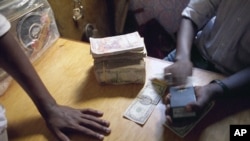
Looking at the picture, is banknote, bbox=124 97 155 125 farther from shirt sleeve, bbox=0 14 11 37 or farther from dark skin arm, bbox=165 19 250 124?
shirt sleeve, bbox=0 14 11 37

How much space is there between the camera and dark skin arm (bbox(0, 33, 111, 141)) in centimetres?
80

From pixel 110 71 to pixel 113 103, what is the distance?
0.11m

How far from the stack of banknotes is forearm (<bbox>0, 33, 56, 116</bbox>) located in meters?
0.20

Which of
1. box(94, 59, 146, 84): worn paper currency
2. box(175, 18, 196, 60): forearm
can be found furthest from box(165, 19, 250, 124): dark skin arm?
box(94, 59, 146, 84): worn paper currency

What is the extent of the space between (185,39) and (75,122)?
0.56 m

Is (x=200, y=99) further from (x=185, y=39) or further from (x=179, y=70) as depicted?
(x=185, y=39)

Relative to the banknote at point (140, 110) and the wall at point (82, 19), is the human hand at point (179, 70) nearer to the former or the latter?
the banknote at point (140, 110)

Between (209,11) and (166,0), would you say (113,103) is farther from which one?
(166,0)

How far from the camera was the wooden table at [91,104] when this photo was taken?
79 centimetres

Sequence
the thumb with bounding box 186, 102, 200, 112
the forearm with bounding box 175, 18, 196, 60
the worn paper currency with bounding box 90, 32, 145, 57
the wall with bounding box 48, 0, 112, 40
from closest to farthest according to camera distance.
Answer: the thumb with bounding box 186, 102, 200, 112 < the worn paper currency with bounding box 90, 32, 145, 57 < the forearm with bounding box 175, 18, 196, 60 < the wall with bounding box 48, 0, 112, 40

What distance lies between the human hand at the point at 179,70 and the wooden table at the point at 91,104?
0.03 meters

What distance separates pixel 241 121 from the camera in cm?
79

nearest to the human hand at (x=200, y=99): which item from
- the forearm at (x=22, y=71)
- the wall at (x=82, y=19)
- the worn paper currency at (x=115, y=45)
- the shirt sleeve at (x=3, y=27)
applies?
the worn paper currency at (x=115, y=45)

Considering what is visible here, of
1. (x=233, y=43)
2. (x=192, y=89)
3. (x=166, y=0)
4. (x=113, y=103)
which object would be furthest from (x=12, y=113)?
(x=166, y=0)
